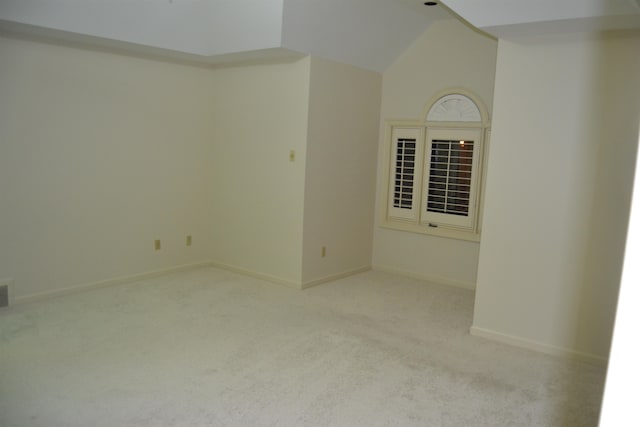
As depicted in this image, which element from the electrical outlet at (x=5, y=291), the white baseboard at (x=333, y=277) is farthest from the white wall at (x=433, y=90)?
the electrical outlet at (x=5, y=291)

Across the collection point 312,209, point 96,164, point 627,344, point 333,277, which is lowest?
point 333,277

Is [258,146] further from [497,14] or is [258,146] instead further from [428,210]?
[497,14]

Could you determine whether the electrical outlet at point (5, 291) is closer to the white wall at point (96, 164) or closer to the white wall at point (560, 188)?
the white wall at point (96, 164)

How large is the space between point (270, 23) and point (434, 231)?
283 centimetres

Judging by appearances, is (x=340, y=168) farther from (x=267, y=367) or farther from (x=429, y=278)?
(x=267, y=367)

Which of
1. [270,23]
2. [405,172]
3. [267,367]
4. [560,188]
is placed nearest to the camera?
[267,367]

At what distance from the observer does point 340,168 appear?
5.36 meters

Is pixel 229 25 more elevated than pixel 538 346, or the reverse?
pixel 229 25

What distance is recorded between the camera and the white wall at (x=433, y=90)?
511cm

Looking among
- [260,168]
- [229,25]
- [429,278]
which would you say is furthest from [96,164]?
[429,278]

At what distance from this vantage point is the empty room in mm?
3076

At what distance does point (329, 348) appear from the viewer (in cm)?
363

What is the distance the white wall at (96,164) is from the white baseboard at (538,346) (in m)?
3.37

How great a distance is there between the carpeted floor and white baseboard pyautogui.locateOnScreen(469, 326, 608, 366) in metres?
0.08
